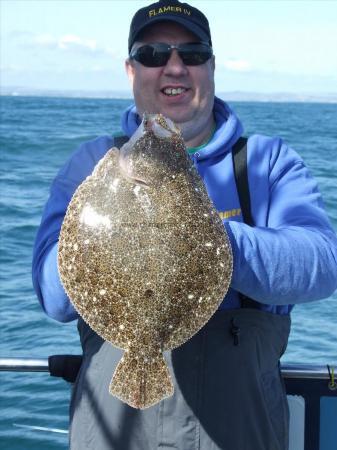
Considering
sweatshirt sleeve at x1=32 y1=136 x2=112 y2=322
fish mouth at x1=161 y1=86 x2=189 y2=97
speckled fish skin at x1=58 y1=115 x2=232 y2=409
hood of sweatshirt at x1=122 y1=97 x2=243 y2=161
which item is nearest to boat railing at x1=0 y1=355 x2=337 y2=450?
sweatshirt sleeve at x1=32 y1=136 x2=112 y2=322

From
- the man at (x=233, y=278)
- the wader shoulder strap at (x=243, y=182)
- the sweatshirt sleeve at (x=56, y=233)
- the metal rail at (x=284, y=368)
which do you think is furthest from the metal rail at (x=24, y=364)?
the wader shoulder strap at (x=243, y=182)

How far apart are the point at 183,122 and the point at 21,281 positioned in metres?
8.25

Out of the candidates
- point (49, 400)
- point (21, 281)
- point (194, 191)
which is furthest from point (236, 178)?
point (21, 281)

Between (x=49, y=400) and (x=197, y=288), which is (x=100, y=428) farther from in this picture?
(x=49, y=400)

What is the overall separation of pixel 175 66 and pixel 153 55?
0.11m

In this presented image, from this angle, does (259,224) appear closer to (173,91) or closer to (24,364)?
(173,91)

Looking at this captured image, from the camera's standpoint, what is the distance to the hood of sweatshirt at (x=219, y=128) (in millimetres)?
3104

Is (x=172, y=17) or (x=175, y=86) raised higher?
(x=172, y=17)

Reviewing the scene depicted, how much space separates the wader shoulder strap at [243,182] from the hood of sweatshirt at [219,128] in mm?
40

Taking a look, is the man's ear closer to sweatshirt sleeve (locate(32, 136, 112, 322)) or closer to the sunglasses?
the sunglasses

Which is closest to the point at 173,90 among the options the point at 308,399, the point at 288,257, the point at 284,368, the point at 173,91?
the point at 173,91

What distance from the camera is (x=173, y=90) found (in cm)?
311

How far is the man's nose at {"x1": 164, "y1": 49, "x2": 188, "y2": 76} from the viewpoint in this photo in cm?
306

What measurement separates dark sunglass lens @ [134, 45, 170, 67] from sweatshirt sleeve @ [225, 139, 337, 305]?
825mm
